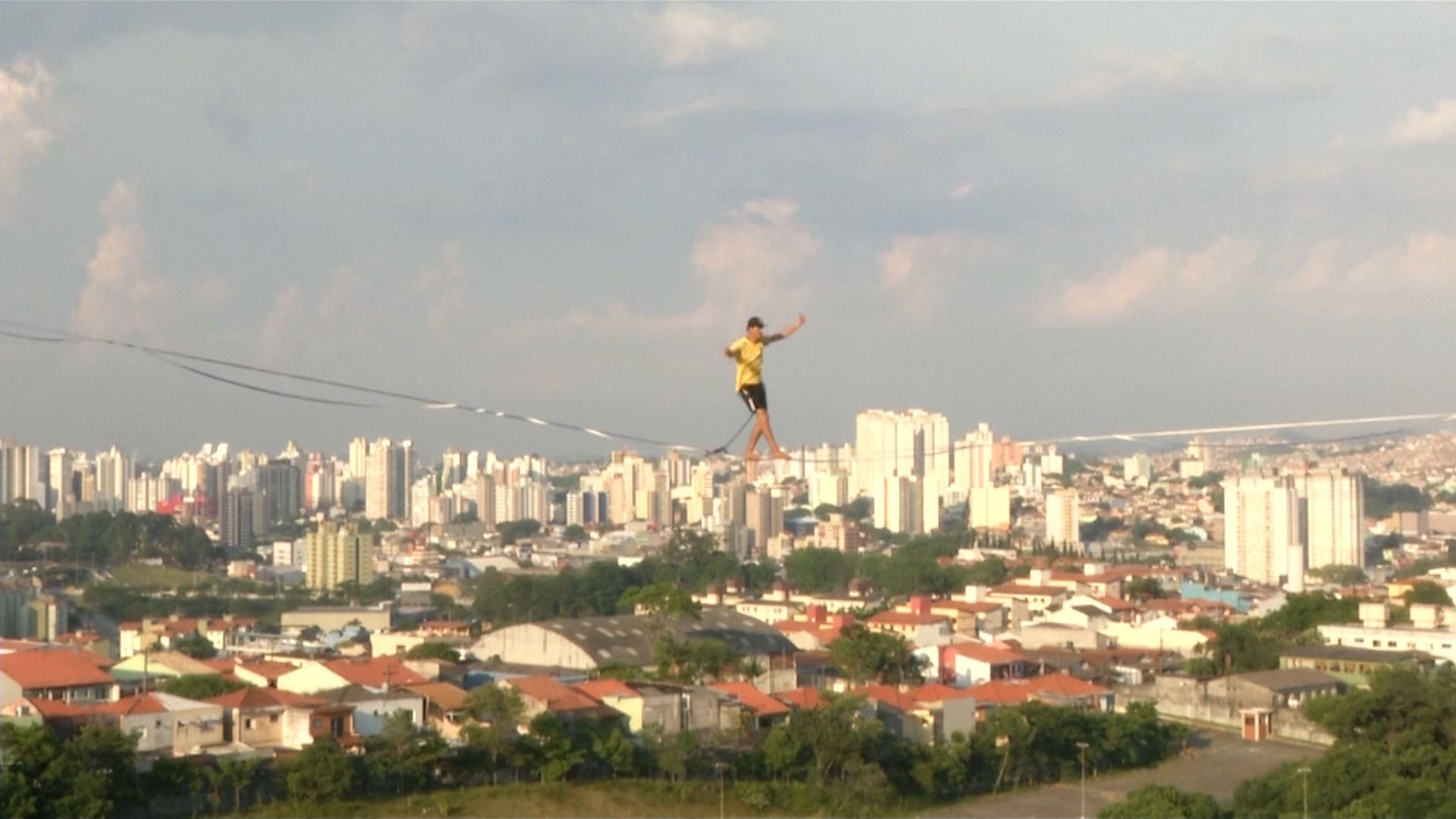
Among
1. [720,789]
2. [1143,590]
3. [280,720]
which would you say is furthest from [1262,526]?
[280,720]

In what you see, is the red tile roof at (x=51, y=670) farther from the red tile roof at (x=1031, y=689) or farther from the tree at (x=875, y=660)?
the red tile roof at (x=1031, y=689)

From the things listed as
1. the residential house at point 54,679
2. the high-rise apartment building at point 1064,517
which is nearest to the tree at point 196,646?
the residential house at point 54,679

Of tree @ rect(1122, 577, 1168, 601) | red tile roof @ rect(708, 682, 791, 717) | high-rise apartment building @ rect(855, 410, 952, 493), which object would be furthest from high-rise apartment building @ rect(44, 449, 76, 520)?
red tile roof @ rect(708, 682, 791, 717)

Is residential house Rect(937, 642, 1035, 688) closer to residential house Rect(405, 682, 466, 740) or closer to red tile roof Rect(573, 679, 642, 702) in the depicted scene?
red tile roof Rect(573, 679, 642, 702)

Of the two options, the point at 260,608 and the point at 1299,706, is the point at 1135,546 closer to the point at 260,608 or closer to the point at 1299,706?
the point at 260,608

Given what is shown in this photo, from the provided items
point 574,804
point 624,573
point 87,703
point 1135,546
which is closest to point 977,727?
point 574,804
